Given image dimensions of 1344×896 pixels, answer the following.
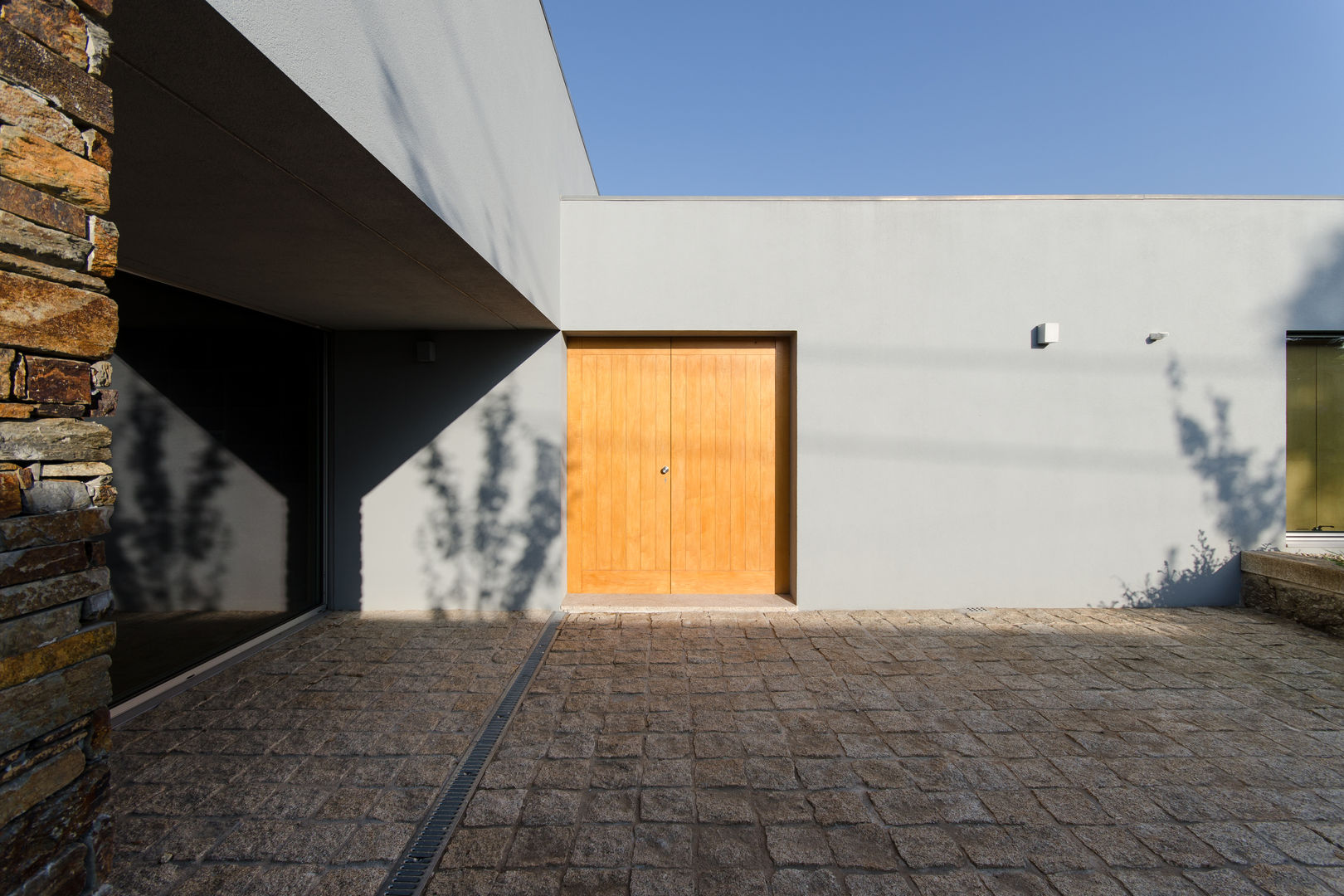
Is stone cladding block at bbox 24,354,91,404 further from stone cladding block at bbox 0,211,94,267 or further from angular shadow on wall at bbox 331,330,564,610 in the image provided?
angular shadow on wall at bbox 331,330,564,610

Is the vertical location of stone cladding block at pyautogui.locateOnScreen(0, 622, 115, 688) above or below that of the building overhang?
below

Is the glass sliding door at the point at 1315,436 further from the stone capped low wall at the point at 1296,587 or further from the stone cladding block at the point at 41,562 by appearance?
the stone cladding block at the point at 41,562

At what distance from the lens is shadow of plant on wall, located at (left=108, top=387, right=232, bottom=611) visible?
124 inches

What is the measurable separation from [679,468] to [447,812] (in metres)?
3.05

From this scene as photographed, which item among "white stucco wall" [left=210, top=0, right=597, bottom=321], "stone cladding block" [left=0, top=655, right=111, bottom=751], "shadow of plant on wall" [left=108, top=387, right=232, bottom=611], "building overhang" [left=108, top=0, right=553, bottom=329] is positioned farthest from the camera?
"shadow of plant on wall" [left=108, top=387, right=232, bottom=611]

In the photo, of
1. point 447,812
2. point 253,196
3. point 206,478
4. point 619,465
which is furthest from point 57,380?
point 619,465

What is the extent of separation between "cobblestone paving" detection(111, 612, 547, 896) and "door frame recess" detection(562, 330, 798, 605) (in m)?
1.35

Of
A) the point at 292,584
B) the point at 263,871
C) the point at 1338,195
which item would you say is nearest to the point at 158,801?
the point at 263,871

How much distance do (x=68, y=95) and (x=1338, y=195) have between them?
736 cm

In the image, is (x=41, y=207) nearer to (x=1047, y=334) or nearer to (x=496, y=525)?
(x=496, y=525)

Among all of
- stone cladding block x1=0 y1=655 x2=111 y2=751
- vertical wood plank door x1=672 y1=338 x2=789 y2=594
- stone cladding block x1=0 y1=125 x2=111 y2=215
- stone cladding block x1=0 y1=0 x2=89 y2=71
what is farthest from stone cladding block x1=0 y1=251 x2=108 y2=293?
vertical wood plank door x1=672 y1=338 x2=789 y2=594

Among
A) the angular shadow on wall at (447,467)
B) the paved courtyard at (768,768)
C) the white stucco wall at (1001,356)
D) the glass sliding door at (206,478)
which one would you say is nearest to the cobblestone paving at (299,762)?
the paved courtyard at (768,768)

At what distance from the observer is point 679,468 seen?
4.86 m

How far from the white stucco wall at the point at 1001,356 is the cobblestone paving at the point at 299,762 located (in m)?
2.71
